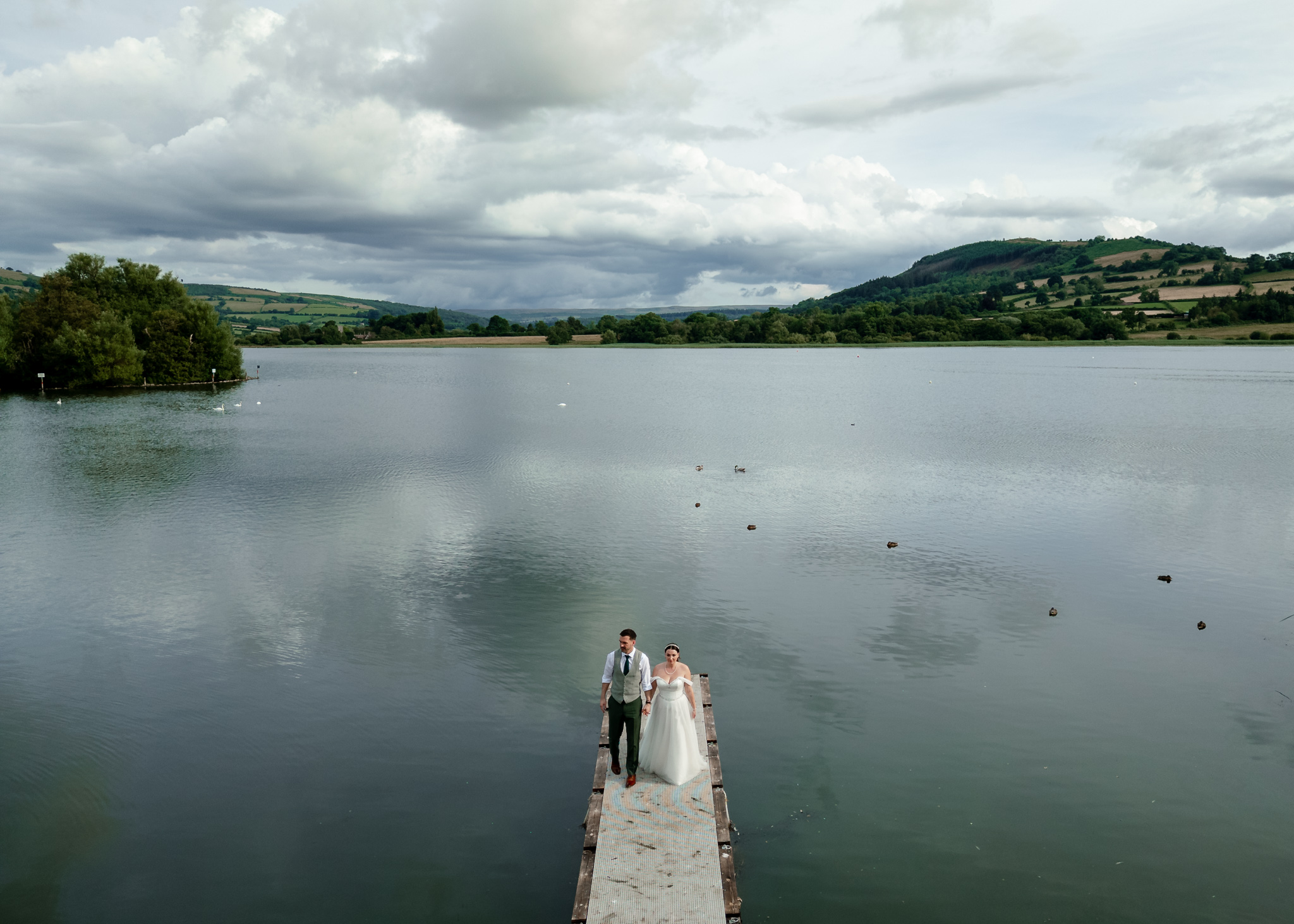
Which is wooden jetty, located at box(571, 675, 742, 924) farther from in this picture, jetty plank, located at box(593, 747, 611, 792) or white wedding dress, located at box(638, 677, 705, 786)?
white wedding dress, located at box(638, 677, 705, 786)

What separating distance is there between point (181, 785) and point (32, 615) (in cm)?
1203

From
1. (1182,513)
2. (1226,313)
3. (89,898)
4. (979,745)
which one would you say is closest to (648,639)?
(979,745)

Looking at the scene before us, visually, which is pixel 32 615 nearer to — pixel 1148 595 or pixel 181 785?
pixel 181 785

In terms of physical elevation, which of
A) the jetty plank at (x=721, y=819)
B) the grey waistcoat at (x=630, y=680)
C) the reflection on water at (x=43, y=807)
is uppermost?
the grey waistcoat at (x=630, y=680)

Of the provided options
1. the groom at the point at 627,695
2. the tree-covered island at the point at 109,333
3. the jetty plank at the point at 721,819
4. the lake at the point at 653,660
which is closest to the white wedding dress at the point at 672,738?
the groom at the point at 627,695

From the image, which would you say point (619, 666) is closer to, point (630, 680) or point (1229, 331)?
point (630, 680)

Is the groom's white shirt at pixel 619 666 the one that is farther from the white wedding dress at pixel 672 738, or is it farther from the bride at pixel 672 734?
the white wedding dress at pixel 672 738

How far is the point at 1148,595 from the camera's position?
79.0 feet

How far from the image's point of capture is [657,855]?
11.1 meters

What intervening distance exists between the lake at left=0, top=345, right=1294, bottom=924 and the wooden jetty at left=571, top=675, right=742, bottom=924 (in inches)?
41.1

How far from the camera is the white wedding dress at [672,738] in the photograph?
12688 millimetres

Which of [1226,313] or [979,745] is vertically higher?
[1226,313]

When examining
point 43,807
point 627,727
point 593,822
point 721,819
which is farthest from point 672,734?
point 43,807

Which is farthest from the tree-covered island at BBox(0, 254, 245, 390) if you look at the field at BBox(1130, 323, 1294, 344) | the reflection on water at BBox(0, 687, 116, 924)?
the field at BBox(1130, 323, 1294, 344)
